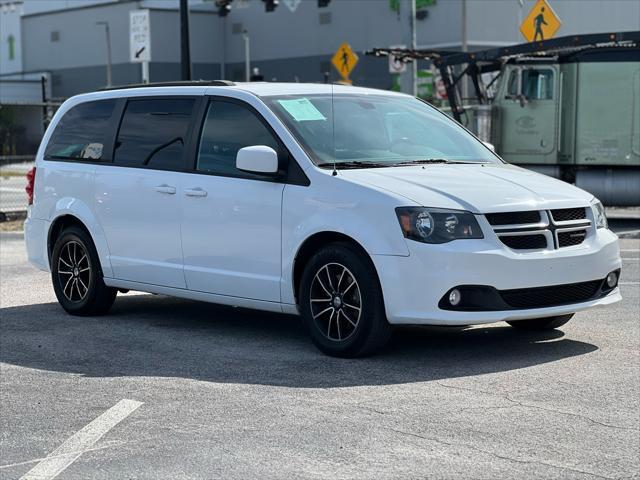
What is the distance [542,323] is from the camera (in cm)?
880

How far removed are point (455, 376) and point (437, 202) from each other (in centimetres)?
106

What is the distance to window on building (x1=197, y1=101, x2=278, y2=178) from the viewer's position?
8.62 m

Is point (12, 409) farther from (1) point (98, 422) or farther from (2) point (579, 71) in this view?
(2) point (579, 71)

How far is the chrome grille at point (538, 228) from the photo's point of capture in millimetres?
7609

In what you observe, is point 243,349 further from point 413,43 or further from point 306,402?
point 413,43

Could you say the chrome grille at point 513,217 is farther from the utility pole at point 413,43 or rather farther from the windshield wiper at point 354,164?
the utility pole at point 413,43

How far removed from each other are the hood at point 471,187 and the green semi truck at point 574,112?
495 inches

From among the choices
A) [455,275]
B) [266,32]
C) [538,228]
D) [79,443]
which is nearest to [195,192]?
[455,275]

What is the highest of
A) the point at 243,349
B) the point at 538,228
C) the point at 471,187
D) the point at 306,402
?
the point at 471,187

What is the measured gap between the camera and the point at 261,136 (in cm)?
856

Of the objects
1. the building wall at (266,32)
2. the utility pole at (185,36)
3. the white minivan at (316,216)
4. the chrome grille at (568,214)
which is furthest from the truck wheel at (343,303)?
the building wall at (266,32)

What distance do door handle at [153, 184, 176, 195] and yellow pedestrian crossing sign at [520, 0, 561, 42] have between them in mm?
16284

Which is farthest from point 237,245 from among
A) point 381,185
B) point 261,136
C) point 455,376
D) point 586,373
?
point 586,373

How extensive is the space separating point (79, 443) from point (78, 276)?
4.28 m
